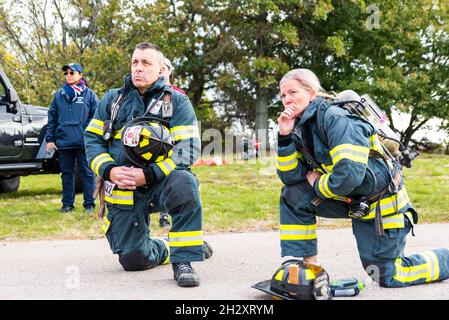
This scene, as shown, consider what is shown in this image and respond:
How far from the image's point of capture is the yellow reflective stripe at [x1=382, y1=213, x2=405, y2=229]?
4.14 m

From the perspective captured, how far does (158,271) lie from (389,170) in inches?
73.6

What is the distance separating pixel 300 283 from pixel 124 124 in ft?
5.92

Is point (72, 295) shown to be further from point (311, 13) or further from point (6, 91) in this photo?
point (311, 13)

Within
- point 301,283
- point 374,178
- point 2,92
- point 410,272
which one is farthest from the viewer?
point 2,92

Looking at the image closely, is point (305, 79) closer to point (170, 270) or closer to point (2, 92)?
point (170, 270)

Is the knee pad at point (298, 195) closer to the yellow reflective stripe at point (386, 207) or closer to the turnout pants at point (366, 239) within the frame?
the turnout pants at point (366, 239)

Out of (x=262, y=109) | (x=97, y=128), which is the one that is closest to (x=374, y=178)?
(x=97, y=128)

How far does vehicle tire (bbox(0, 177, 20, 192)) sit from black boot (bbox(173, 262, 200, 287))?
7.59m

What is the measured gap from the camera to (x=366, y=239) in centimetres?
421

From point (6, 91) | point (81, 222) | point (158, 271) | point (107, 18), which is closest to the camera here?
point (158, 271)

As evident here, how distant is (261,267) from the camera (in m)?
5.03

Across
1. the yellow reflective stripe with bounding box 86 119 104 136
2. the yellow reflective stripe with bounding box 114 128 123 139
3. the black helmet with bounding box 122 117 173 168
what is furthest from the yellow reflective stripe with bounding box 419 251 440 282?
the yellow reflective stripe with bounding box 86 119 104 136
